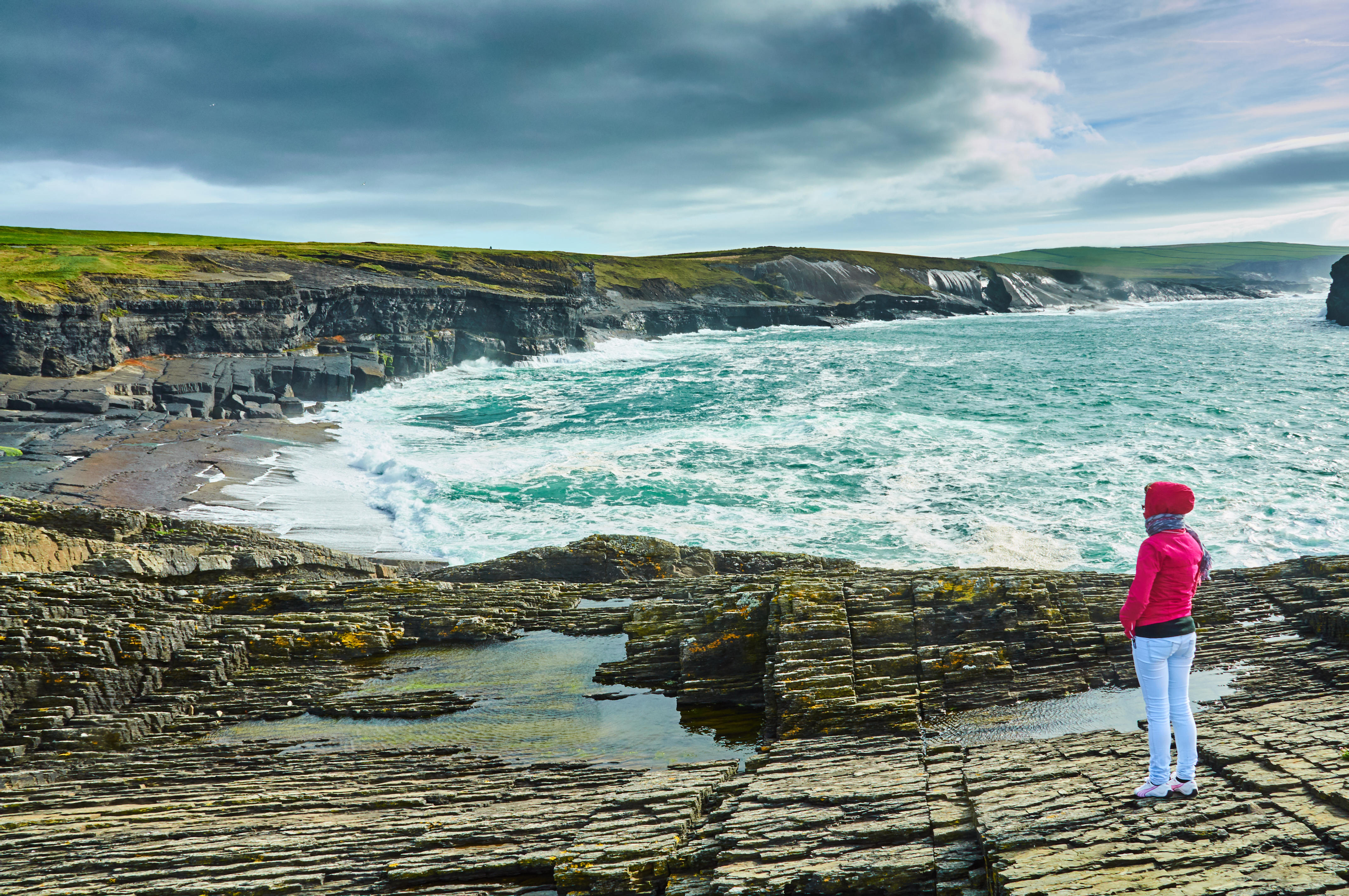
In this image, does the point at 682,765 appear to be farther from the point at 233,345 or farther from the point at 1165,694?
the point at 233,345

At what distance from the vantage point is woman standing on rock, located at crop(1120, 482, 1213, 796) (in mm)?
5844

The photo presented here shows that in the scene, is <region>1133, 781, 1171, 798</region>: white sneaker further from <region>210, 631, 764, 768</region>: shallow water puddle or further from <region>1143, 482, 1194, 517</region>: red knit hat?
<region>210, 631, 764, 768</region>: shallow water puddle

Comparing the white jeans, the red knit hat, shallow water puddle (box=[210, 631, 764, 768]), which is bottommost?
shallow water puddle (box=[210, 631, 764, 768])

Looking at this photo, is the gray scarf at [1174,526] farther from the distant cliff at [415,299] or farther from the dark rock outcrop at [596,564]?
the distant cliff at [415,299]

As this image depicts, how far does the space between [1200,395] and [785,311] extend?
260ft

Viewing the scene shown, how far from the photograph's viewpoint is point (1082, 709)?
8977mm

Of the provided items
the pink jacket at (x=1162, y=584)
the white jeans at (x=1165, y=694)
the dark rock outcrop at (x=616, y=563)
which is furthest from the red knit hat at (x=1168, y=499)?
the dark rock outcrop at (x=616, y=563)

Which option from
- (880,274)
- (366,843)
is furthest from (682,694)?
(880,274)

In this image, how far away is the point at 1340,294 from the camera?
297 feet

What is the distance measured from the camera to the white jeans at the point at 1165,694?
18.7 ft

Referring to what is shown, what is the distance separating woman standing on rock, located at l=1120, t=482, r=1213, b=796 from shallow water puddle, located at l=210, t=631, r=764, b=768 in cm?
430

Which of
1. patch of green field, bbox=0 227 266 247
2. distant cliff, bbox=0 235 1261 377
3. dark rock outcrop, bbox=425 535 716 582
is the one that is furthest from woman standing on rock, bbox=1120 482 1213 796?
patch of green field, bbox=0 227 266 247

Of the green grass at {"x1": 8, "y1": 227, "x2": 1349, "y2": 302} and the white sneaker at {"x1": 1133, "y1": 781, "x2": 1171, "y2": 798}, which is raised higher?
the green grass at {"x1": 8, "y1": 227, "x2": 1349, "y2": 302}

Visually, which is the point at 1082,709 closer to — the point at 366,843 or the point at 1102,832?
the point at 1102,832
